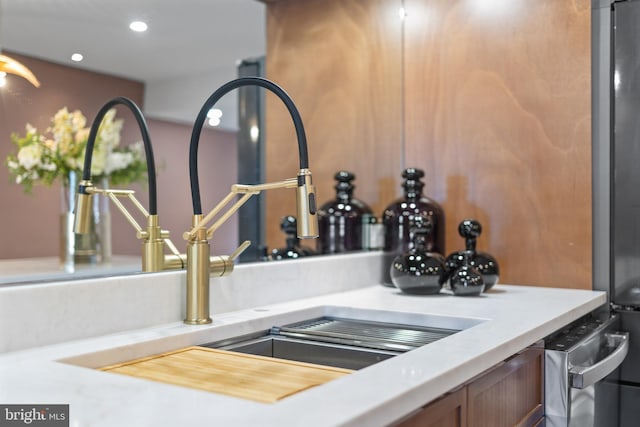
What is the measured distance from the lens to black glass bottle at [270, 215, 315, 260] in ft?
6.04

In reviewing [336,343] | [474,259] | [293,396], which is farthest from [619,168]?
[293,396]

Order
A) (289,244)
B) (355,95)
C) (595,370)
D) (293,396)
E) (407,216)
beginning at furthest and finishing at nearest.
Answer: (355,95) < (407,216) < (289,244) < (595,370) < (293,396)

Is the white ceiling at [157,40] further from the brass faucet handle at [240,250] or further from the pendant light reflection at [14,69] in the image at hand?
the brass faucet handle at [240,250]

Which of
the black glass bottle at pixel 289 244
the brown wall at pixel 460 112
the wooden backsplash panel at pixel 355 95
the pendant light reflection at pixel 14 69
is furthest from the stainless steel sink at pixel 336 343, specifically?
the wooden backsplash panel at pixel 355 95

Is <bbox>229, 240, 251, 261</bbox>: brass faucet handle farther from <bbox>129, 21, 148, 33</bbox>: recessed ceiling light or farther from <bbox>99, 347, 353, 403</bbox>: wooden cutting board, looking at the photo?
<bbox>129, 21, 148, 33</bbox>: recessed ceiling light

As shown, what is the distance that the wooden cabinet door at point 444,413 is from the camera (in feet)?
2.89

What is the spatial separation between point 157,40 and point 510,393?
1055 mm

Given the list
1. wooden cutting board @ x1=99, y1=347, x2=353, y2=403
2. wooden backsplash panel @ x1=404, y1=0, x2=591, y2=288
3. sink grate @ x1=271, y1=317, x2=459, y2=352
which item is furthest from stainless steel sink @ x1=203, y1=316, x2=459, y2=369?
wooden backsplash panel @ x1=404, y1=0, x2=591, y2=288

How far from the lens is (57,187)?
1263 millimetres

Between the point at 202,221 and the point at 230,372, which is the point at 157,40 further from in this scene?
the point at 230,372

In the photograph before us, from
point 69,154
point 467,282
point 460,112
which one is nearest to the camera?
point 69,154

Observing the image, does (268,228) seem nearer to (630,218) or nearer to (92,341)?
(92,341)

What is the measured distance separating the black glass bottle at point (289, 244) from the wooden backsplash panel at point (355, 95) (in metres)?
0.38

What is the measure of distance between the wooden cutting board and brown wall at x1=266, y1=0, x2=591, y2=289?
71cm
